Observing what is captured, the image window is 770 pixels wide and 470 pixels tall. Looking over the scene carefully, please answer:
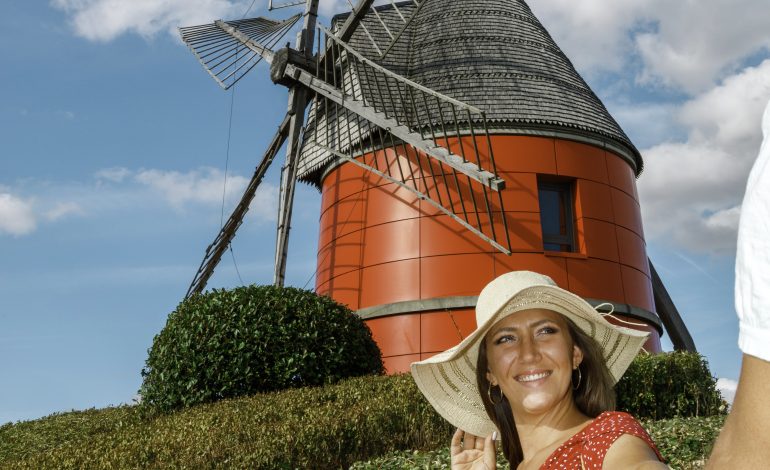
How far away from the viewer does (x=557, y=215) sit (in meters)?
14.5

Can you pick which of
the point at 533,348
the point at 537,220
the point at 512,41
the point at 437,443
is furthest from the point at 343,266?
the point at 533,348

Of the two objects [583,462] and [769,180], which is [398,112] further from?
[769,180]

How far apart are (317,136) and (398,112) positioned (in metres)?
2.44

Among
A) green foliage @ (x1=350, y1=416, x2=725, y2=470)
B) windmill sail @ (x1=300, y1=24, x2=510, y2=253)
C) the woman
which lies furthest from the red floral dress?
windmill sail @ (x1=300, y1=24, x2=510, y2=253)

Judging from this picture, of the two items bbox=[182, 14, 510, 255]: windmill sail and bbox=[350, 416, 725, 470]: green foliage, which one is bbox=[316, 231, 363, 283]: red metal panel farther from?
bbox=[350, 416, 725, 470]: green foliage

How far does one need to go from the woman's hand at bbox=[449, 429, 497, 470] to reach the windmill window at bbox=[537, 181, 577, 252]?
1098 centimetres

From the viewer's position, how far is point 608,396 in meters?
3.14

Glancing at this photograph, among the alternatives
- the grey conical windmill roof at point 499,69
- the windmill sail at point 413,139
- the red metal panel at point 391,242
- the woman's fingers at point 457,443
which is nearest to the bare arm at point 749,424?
the woman's fingers at point 457,443

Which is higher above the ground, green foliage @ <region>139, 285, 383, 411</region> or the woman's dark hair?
green foliage @ <region>139, 285, 383, 411</region>

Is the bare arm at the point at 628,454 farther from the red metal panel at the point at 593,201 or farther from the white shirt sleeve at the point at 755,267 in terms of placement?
the red metal panel at the point at 593,201

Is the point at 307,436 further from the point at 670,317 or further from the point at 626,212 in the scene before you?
the point at 670,317

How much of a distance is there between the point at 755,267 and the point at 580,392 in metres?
2.16

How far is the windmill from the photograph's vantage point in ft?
44.4

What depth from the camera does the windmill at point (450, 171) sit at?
44.4 ft
